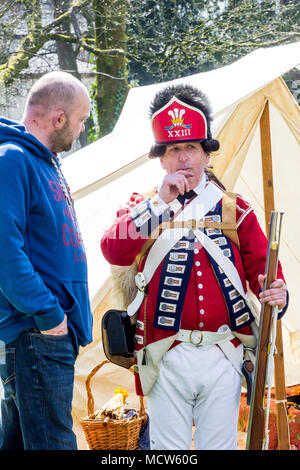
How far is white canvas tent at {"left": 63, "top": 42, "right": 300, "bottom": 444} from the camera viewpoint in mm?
3574

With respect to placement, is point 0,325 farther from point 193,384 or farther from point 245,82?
point 245,82

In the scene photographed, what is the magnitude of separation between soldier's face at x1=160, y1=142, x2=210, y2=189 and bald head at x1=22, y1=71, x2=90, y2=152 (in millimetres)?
410

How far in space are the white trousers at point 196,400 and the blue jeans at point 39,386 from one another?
1.24ft

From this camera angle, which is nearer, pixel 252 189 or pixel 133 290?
pixel 133 290

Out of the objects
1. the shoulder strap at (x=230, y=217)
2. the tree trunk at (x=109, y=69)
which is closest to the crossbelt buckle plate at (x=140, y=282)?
the shoulder strap at (x=230, y=217)

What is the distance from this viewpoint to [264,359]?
2297 millimetres

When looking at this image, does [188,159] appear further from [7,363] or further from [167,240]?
[7,363]

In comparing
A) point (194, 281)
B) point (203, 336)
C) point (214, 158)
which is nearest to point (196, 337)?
point (203, 336)

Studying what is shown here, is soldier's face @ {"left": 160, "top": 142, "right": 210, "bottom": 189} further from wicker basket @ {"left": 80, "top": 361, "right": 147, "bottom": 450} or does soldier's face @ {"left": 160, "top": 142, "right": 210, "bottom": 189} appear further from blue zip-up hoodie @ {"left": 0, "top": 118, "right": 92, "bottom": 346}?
wicker basket @ {"left": 80, "top": 361, "right": 147, "bottom": 450}

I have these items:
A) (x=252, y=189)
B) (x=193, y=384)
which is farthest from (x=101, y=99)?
(x=193, y=384)

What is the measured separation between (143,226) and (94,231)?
57.8 inches

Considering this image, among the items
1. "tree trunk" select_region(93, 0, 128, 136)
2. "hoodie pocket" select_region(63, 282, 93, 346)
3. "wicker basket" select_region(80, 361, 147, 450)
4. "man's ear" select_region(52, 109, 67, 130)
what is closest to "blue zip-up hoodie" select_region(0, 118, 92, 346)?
"hoodie pocket" select_region(63, 282, 93, 346)

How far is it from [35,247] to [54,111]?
1.73ft
